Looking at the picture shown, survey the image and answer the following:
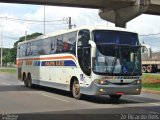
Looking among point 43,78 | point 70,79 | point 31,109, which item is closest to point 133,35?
point 70,79

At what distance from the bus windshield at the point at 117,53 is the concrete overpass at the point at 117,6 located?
63.3ft

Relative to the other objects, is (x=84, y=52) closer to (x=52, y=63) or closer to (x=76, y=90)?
(x=76, y=90)

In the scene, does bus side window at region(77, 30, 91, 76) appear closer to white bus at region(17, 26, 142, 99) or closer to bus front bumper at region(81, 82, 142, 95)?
white bus at region(17, 26, 142, 99)

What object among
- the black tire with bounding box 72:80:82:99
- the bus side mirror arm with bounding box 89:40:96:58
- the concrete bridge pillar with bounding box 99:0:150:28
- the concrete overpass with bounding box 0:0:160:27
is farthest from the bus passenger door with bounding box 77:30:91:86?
the concrete bridge pillar with bounding box 99:0:150:28

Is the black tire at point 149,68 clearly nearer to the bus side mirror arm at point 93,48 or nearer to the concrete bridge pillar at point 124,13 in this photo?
the concrete bridge pillar at point 124,13

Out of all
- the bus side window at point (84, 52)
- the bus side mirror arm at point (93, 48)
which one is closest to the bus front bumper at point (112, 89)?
the bus side window at point (84, 52)

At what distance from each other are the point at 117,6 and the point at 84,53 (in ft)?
78.4

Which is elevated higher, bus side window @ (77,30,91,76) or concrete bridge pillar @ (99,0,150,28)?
concrete bridge pillar @ (99,0,150,28)

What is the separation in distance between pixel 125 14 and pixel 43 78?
18.6m

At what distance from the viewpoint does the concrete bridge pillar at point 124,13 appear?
4047 centimetres

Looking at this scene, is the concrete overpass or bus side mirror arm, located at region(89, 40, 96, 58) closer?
bus side mirror arm, located at region(89, 40, 96, 58)

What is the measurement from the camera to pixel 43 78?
2600cm

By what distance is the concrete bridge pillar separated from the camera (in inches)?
1593

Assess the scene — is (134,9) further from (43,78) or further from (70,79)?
(70,79)
